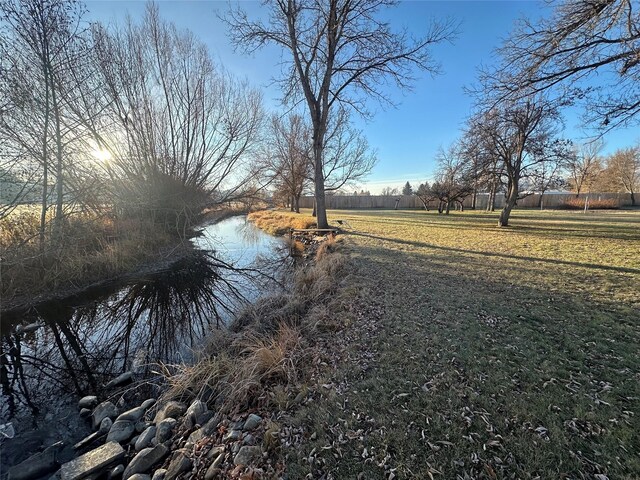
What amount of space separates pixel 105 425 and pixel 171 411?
0.82 metres

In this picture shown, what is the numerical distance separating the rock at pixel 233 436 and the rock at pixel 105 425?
5.49ft

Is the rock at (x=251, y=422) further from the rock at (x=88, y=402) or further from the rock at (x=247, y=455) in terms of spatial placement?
the rock at (x=88, y=402)

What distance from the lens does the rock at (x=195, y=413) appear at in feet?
8.73

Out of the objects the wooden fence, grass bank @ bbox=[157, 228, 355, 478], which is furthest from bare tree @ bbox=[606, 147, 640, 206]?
grass bank @ bbox=[157, 228, 355, 478]

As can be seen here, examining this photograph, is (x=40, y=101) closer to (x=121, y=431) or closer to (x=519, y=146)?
(x=121, y=431)

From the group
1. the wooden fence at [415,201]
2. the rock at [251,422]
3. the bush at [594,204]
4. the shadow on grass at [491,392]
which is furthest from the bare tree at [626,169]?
the rock at [251,422]

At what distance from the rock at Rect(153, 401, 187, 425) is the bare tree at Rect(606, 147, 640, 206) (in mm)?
51428

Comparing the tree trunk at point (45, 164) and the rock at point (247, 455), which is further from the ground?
the tree trunk at point (45, 164)

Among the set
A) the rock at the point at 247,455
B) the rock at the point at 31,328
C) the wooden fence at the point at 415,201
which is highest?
the wooden fence at the point at 415,201

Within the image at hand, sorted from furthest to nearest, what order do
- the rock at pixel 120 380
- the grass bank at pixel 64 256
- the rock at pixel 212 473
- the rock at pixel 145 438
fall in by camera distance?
1. the grass bank at pixel 64 256
2. the rock at pixel 120 380
3. the rock at pixel 145 438
4. the rock at pixel 212 473

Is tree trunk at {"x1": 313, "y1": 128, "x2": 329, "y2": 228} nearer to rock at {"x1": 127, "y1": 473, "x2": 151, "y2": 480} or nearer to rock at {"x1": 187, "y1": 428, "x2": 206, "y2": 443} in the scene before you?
rock at {"x1": 187, "y1": 428, "x2": 206, "y2": 443}

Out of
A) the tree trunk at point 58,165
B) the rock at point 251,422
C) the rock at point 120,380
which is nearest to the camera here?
the rock at point 251,422

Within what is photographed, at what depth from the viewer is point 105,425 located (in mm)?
2896

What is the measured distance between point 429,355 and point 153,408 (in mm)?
3468
